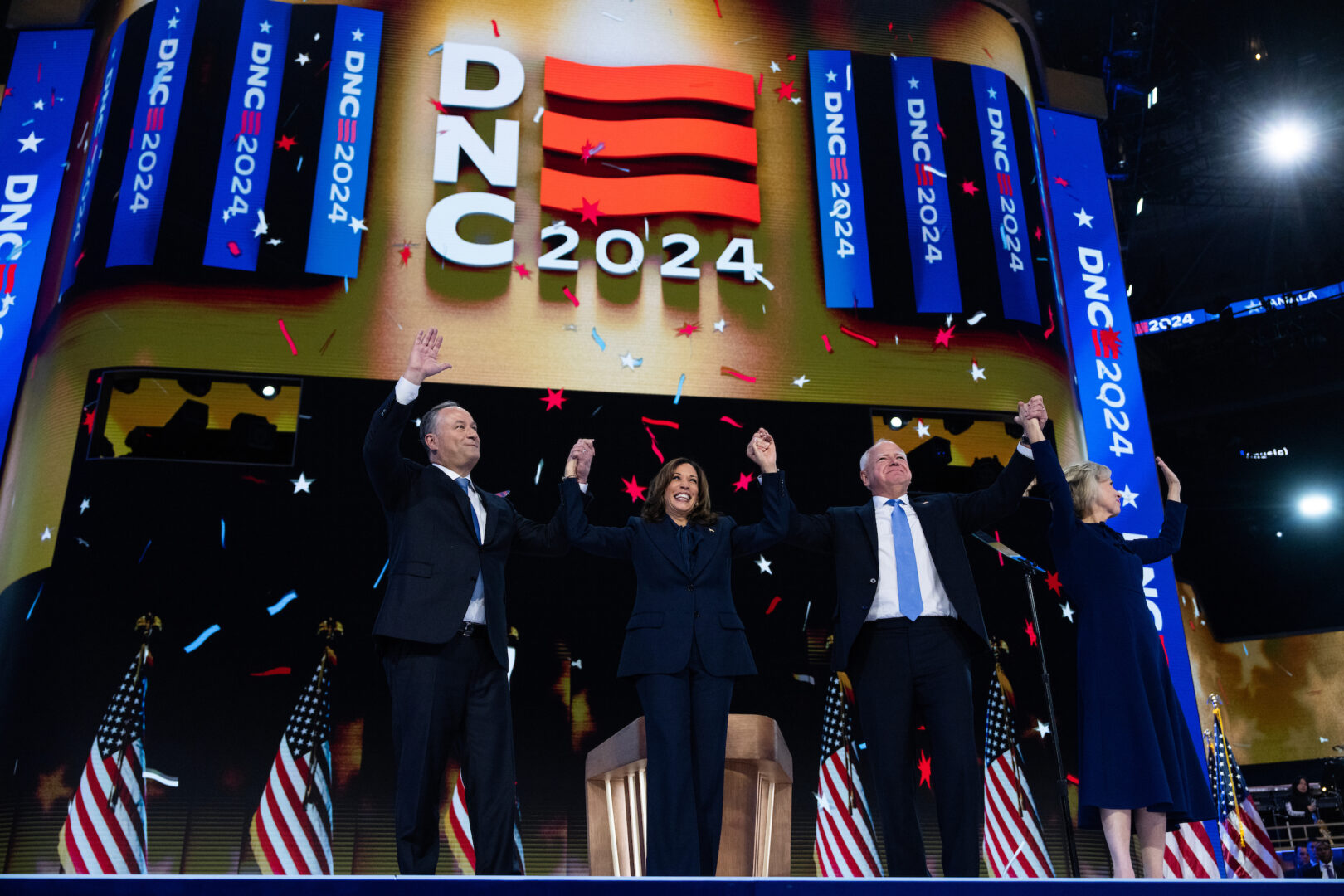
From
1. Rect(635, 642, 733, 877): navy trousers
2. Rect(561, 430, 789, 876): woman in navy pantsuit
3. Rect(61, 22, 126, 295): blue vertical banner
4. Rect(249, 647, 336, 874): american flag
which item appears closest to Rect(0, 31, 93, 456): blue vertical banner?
Rect(61, 22, 126, 295): blue vertical banner

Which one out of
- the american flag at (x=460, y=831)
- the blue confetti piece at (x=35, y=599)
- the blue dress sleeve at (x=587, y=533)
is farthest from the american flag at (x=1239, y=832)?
the blue confetti piece at (x=35, y=599)

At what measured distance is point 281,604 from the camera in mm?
4605

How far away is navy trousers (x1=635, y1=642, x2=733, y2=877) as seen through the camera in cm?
271

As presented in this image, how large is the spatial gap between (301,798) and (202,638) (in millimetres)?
812

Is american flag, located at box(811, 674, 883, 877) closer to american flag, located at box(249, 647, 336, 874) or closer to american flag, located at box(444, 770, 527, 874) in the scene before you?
american flag, located at box(444, 770, 527, 874)

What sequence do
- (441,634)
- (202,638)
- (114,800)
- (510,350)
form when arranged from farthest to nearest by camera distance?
(510,350)
(202,638)
(114,800)
(441,634)

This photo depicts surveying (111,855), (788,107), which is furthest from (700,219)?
(111,855)

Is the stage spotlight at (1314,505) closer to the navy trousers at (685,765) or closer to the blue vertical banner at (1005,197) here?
the blue vertical banner at (1005,197)

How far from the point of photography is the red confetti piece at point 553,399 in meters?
5.11

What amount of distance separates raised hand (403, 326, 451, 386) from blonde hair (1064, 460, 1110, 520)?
1856mm

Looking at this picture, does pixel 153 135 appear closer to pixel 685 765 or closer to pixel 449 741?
pixel 449 741

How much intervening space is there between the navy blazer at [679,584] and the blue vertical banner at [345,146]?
2746 millimetres

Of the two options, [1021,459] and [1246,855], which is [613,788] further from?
[1246,855]

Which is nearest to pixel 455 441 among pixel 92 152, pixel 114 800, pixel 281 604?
pixel 281 604
